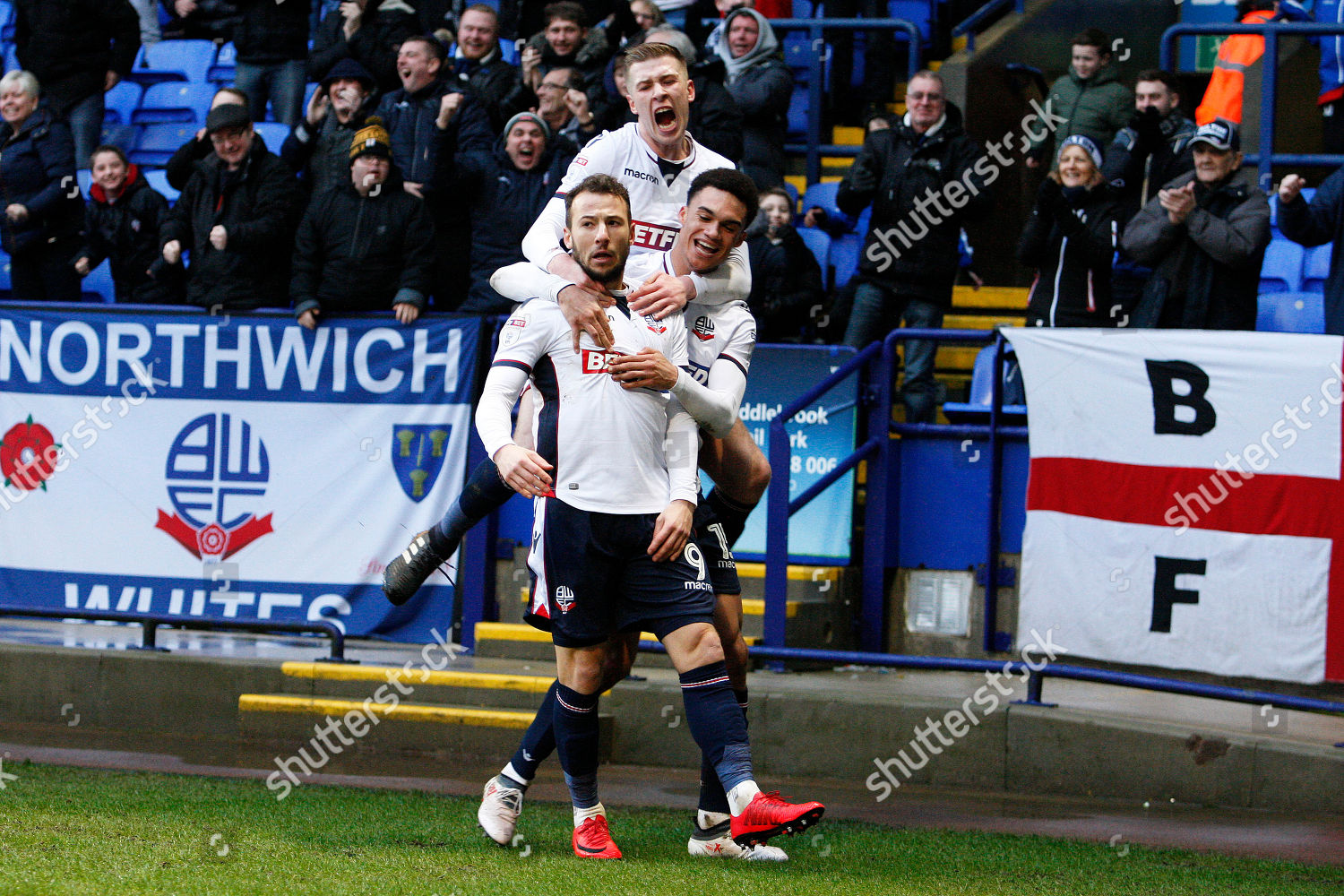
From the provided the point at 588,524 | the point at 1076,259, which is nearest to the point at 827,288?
the point at 1076,259

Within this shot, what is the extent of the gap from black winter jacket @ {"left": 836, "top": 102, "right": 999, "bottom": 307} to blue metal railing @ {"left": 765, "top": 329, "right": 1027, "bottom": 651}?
0.76m

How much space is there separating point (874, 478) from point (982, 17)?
5969mm

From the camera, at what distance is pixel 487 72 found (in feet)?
37.2

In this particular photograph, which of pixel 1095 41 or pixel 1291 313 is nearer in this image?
pixel 1291 313

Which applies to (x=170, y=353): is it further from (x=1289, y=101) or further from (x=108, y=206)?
(x=1289, y=101)

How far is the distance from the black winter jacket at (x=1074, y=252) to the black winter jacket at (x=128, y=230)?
5.68 meters

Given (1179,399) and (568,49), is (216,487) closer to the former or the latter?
(568,49)

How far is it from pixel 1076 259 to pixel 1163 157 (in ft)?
3.59

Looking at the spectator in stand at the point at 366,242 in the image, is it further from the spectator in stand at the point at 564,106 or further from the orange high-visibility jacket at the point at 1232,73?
the orange high-visibility jacket at the point at 1232,73

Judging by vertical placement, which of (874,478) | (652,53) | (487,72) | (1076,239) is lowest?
(874,478)

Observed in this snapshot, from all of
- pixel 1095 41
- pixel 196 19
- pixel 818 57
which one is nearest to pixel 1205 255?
pixel 1095 41

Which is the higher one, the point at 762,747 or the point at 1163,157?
the point at 1163,157

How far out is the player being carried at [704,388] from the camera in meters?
5.62

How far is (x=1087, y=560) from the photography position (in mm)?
8312
